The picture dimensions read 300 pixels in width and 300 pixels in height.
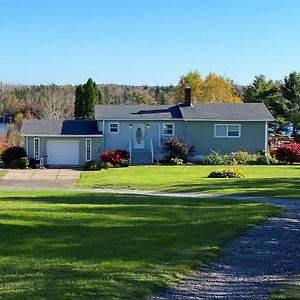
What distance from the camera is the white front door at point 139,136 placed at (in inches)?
1730

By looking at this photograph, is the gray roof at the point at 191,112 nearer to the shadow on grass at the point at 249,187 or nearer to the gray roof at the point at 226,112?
the gray roof at the point at 226,112

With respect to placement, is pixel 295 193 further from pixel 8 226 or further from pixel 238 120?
pixel 238 120

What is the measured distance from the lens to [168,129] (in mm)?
44000

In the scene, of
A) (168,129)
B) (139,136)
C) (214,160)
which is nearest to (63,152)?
(139,136)

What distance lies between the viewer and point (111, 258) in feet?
29.7

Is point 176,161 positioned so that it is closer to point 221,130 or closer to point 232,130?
point 221,130

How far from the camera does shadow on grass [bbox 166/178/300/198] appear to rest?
78.3 feet

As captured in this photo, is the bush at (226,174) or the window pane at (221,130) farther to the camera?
the window pane at (221,130)

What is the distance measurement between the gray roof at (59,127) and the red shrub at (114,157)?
3318 millimetres

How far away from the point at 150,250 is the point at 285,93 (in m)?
62.0

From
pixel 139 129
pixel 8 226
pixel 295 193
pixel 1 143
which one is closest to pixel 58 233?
pixel 8 226

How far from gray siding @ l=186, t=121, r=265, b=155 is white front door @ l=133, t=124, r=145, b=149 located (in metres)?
3.21

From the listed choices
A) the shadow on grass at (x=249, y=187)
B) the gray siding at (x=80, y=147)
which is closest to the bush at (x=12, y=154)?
the gray siding at (x=80, y=147)

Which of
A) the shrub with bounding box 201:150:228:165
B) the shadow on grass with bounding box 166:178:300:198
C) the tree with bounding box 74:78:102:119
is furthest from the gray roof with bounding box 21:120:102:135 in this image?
A: the shadow on grass with bounding box 166:178:300:198
